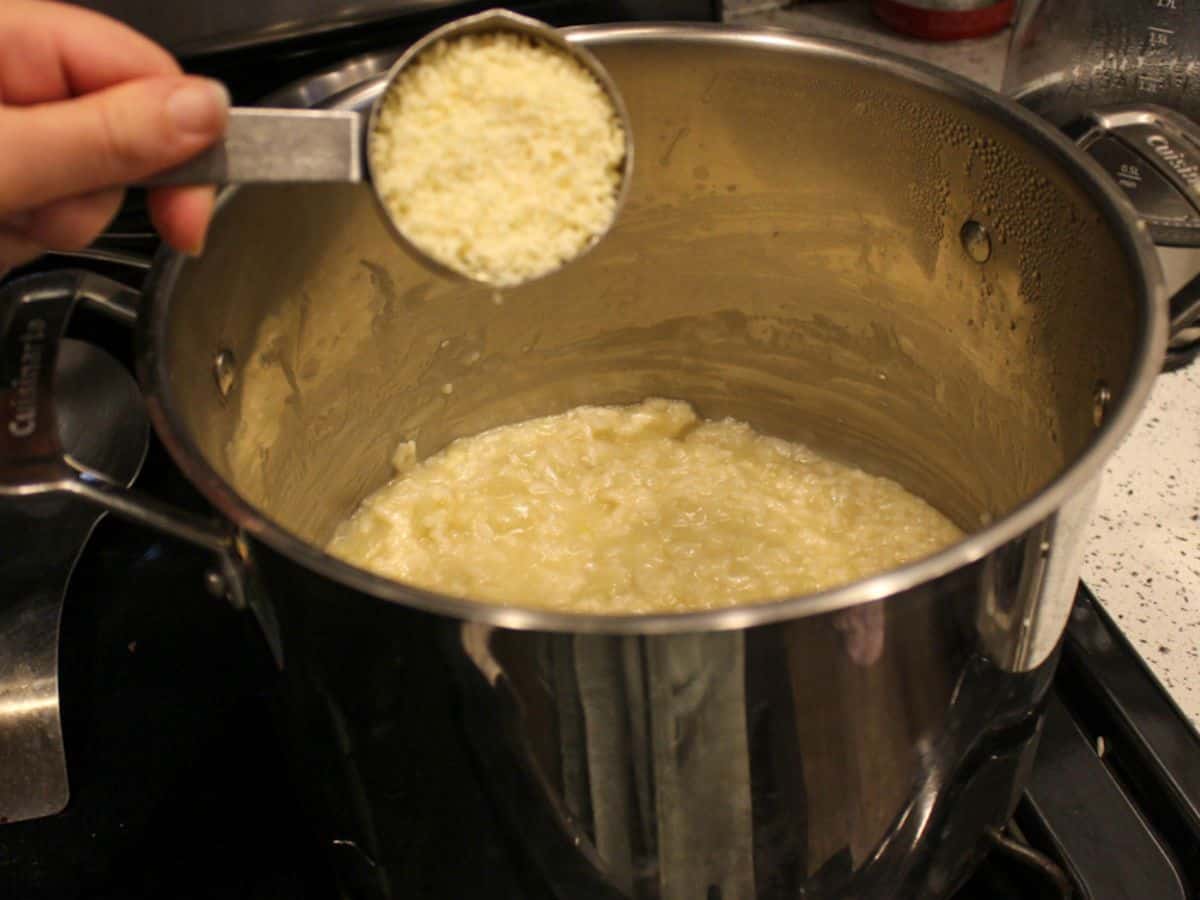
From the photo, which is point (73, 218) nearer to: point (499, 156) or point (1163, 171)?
point (499, 156)

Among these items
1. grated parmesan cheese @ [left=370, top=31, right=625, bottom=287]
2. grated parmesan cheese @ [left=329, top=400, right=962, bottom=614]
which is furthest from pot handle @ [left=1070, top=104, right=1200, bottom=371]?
grated parmesan cheese @ [left=370, top=31, right=625, bottom=287]

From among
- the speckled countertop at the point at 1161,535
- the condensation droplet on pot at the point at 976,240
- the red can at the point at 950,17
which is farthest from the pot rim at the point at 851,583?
the red can at the point at 950,17

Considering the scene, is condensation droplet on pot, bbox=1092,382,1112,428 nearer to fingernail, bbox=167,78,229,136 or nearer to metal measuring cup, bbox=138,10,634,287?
metal measuring cup, bbox=138,10,634,287

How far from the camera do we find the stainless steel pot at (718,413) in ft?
1.91

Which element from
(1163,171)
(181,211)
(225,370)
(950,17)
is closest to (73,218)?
(181,211)

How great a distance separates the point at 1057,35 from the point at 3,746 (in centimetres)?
110

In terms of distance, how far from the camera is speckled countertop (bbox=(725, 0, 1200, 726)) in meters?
0.91

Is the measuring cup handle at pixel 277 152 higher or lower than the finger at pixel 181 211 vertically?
higher

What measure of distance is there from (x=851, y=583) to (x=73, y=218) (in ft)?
1.52

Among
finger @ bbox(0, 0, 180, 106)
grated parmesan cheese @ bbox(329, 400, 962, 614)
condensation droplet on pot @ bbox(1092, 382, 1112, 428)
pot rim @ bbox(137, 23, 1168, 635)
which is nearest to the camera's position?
pot rim @ bbox(137, 23, 1168, 635)

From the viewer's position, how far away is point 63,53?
643 millimetres

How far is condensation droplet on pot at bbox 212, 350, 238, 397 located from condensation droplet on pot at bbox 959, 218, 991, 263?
22.1 inches

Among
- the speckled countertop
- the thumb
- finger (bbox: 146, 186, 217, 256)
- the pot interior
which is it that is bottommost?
the speckled countertop

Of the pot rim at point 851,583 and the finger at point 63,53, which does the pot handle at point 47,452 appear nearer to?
the pot rim at point 851,583
